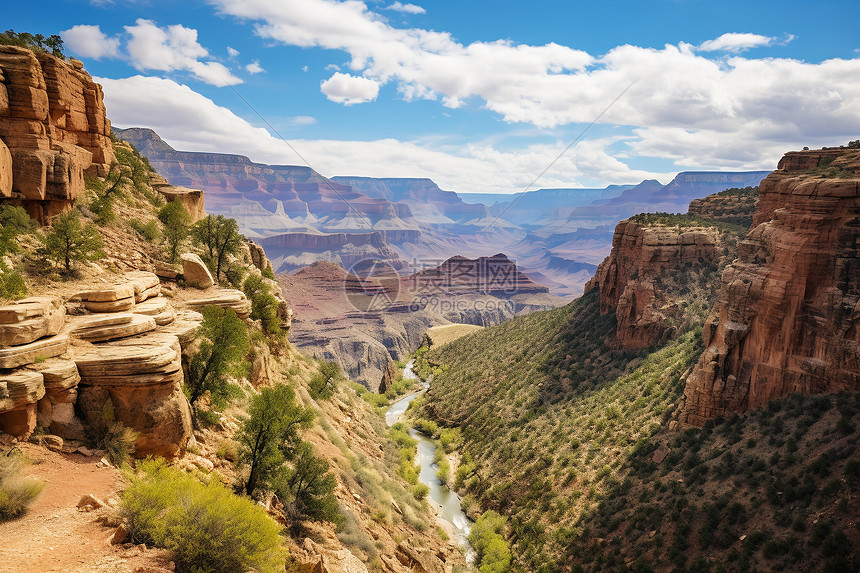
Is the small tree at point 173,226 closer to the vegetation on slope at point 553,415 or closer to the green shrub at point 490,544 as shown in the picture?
the green shrub at point 490,544

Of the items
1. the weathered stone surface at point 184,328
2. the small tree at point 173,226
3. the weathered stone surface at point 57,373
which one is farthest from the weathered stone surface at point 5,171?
the weathered stone surface at point 57,373

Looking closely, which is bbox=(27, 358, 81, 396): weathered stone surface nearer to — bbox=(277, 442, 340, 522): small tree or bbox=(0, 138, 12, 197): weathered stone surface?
bbox=(277, 442, 340, 522): small tree

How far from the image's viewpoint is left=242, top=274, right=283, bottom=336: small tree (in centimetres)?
2977

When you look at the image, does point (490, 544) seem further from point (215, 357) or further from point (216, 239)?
point (216, 239)

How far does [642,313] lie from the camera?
44938 mm

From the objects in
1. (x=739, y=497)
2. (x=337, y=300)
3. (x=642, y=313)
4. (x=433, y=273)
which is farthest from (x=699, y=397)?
(x=433, y=273)

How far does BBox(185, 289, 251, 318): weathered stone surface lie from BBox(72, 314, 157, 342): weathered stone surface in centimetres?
478

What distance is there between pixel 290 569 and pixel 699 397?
2507 cm

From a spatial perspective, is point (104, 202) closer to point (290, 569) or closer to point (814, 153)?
point (290, 569)

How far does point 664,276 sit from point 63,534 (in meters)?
47.7

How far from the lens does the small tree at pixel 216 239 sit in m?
30.6

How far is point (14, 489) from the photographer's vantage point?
1155 centimetres

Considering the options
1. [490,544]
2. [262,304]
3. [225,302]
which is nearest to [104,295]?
[225,302]

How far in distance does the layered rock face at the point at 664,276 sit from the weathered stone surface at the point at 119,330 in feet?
135
